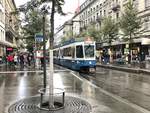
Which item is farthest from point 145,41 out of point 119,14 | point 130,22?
point 119,14

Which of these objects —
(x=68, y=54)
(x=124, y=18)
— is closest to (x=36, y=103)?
(x=68, y=54)

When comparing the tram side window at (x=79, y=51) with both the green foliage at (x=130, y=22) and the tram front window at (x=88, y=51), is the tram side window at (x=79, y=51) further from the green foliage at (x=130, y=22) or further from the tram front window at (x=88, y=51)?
the green foliage at (x=130, y=22)

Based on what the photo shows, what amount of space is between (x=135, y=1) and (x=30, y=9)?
44711 millimetres

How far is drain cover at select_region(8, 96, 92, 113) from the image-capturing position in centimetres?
1009

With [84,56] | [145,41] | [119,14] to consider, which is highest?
[119,14]

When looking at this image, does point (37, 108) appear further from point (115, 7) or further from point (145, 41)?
point (115, 7)

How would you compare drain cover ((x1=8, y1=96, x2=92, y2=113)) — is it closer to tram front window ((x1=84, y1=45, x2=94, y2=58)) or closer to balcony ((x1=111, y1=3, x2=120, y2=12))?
tram front window ((x1=84, y1=45, x2=94, y2=58))

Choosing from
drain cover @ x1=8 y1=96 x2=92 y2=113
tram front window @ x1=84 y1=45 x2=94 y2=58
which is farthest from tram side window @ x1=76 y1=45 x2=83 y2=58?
drain cover @ x1=8 y1=96 x2=92 y2=113

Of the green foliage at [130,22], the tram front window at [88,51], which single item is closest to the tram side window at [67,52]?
the tram front window at [88,51]

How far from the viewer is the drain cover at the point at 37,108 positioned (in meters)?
10.1

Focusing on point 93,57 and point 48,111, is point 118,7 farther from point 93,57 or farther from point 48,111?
point 48,111

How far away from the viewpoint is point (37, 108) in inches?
410

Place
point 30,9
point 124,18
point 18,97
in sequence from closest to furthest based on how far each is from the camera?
point 30,9 < point 18,97 < point 124,18

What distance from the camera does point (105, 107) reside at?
35.1 ft
